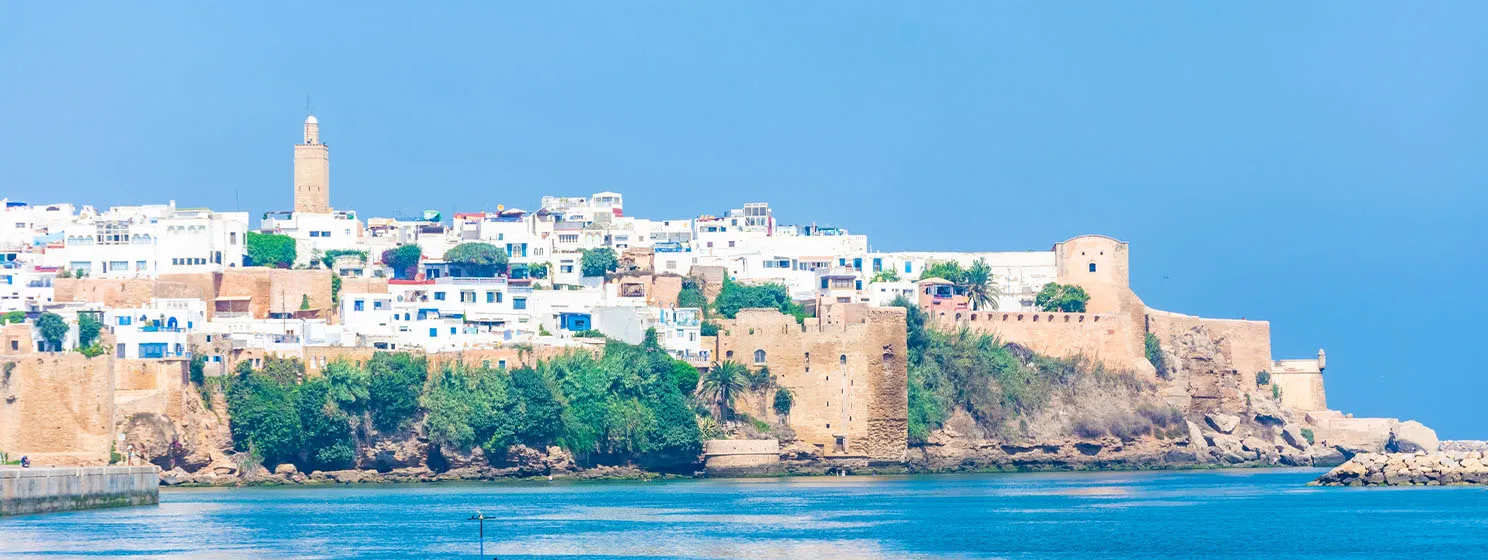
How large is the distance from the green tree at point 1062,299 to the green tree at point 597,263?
1135cm

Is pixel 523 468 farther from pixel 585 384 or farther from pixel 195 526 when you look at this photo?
pixel 195 526

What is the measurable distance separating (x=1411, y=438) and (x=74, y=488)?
43.5 m

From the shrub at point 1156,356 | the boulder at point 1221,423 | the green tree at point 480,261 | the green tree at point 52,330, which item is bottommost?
the boulder at point 1221,423

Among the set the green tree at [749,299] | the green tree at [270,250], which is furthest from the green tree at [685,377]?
the green tree at [270,250]

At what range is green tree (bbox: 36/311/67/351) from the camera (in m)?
56.1

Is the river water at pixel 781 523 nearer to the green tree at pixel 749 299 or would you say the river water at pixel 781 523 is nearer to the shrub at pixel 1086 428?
the shrub at pixel 1086 428

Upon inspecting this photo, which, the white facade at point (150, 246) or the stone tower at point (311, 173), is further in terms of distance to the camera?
the stone tower at point (311, 173)

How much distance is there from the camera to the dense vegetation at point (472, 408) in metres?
53.9

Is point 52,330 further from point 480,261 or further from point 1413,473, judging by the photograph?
point 1413,473

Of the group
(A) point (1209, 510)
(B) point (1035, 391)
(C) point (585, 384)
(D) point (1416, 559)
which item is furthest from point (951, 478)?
(D) point (1416, 559)

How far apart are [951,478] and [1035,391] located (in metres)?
4.68

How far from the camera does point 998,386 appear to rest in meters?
63.8

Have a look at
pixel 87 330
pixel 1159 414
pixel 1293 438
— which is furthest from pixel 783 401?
pixel 1293 438

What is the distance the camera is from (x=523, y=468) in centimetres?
5669
